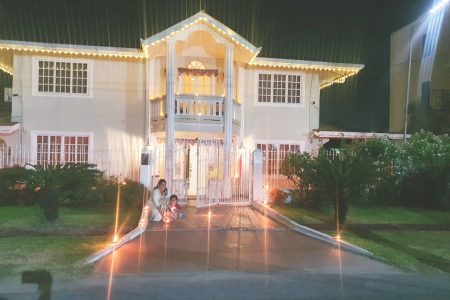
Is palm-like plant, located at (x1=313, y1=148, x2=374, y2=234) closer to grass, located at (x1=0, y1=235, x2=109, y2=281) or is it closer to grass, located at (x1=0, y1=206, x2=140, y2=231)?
grass, located at (x1=0, y1=206, x2=140, y2=231)

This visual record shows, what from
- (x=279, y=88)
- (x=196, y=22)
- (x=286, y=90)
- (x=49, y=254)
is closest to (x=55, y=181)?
(x=49, y=254)

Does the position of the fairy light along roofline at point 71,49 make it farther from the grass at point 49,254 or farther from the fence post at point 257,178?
the grass at point 49,254

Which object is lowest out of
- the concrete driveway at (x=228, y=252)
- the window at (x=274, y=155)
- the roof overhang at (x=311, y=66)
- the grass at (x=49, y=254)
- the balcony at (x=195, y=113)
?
the grass at (x=49, y=254)

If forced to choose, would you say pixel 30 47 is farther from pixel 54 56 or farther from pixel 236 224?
pixel 236 224

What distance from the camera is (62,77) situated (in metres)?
17.4

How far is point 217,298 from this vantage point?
627 cm

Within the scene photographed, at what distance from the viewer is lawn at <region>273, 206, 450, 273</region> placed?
8.58 m

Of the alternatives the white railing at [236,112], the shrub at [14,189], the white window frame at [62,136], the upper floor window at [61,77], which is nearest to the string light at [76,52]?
the upper floor window at [61,77]

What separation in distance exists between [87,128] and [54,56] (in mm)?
2841

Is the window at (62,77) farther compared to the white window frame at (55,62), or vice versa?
the window at (62,77)

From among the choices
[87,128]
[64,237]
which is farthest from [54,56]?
[64,237]

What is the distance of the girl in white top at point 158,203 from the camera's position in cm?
1187

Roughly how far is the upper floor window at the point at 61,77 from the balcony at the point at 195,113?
2912mm

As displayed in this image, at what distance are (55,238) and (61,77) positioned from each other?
9.00 metres
